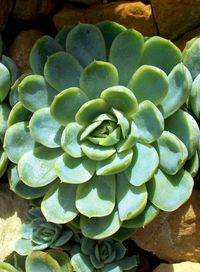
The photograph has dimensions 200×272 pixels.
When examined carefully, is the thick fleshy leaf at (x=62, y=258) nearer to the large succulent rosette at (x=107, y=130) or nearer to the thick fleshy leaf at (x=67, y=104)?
the large succulent rosette at (x=107, y=130)

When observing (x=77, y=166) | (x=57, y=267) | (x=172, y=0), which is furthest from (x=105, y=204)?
(x=172, y=0)

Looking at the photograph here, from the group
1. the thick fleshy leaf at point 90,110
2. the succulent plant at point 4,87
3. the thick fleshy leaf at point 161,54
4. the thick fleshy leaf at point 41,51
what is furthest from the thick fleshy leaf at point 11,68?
the thick fleshy leaf at point 161,54

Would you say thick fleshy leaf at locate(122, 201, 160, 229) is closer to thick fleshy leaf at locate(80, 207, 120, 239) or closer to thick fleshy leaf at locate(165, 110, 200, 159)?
thick fleshy leaf at locate(80, 207, 120, 239)

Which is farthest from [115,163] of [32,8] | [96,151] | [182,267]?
[32,8]

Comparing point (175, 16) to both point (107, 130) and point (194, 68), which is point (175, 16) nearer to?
point (194, 68)

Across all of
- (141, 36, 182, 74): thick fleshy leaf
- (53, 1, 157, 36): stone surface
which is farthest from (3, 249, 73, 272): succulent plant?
(53, 1, 157, 36): stone surface
